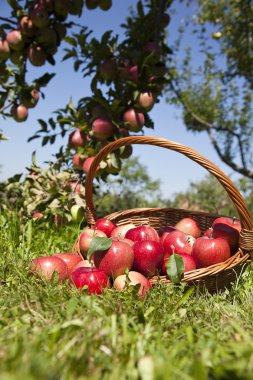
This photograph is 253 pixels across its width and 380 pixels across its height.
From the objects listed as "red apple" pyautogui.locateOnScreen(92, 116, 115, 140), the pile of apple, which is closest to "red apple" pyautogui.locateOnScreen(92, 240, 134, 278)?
the pile of apple

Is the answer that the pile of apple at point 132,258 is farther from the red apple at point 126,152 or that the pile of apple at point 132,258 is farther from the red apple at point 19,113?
the red apple at point 19,113

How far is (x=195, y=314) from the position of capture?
136cm

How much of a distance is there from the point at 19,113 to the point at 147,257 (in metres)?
1.86

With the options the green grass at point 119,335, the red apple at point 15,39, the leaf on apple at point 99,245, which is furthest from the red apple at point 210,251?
the red apple at point 15,39

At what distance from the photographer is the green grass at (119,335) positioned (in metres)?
0.79

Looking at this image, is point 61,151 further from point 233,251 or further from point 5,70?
point 233,251

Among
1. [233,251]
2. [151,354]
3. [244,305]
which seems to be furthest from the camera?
[233,251]

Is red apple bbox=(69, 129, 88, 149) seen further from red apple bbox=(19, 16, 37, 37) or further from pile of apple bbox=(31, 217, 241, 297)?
pile of apple bbox=(31, 217, 241, 297)

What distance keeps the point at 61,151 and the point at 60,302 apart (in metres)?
2.15

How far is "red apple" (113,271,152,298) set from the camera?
1.52m

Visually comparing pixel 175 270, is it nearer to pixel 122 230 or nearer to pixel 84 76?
pixel 122 230

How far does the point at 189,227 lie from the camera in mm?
2154

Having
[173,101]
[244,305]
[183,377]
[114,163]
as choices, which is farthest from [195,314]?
[173,101]

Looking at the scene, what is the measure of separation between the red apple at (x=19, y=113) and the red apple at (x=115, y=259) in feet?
5.68
